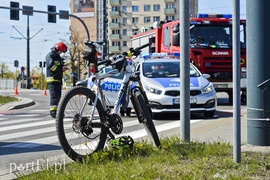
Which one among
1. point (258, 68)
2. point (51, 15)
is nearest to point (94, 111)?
point (258, 68)

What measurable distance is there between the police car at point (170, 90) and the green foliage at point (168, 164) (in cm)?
567

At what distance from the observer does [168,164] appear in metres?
4.54

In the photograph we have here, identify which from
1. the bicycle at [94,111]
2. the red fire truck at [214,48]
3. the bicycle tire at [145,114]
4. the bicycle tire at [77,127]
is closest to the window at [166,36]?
the red fire truck at [214,48]

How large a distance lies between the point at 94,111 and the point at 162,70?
7.56 m

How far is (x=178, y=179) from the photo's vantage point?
385 cm

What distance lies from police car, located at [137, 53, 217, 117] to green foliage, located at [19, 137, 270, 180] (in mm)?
5672

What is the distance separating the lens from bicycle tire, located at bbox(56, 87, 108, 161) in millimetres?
4918

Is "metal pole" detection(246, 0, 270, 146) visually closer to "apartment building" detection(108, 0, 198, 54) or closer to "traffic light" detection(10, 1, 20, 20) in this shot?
"traffic light" detection(10, 1, 20, 20)

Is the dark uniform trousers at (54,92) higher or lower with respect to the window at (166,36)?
lower

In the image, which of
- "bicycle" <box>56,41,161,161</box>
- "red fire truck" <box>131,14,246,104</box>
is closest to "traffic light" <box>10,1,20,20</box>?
"red fire truck" <box>131,14,246,104</box>

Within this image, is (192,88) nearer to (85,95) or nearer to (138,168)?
(85,95)

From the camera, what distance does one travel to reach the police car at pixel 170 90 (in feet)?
37.4

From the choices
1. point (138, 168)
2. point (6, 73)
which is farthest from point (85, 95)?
point (6, 73)

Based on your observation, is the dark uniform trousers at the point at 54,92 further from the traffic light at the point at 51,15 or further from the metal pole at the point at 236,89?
the traffic light at the point at 51,15
